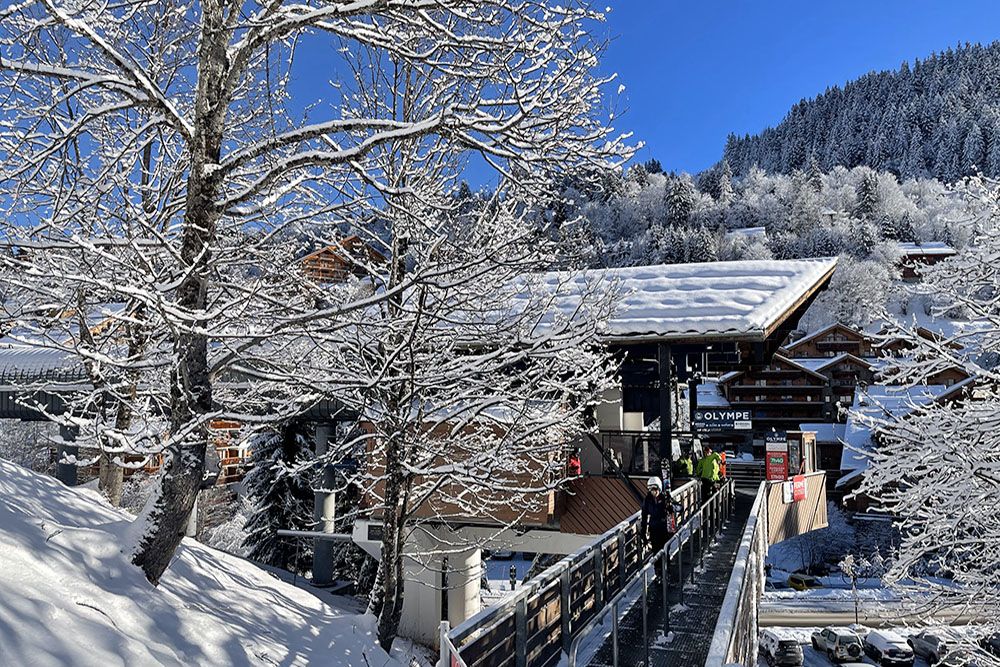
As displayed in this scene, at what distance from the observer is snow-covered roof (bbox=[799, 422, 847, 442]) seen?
192ft

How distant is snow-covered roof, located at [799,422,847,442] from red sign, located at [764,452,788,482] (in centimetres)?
3832

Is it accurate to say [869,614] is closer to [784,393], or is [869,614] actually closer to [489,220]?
[784,393]

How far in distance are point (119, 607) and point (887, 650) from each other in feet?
125

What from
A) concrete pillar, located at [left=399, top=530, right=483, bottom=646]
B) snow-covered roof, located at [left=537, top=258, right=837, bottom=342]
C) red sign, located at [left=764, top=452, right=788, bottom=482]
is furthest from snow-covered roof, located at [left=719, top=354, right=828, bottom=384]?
concrete pillar, located at [left=399, top=530, right=483, bottom=646]

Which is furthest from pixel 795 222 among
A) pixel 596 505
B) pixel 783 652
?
pixel 596 505

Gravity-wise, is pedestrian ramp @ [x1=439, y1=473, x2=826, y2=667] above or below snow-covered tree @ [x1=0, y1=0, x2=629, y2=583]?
below

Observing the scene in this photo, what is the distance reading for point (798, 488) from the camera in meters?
23.4

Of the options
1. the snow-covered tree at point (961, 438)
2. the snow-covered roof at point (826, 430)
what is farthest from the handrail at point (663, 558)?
the snow-covered roof at point (826, 430)

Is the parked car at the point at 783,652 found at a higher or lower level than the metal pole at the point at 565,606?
lower

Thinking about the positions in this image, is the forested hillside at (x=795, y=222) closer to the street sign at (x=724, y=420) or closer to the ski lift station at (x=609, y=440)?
the street sign at (x=724, y=420)

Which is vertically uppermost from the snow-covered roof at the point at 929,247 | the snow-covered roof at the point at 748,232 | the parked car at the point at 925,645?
the snow-covered roof at the point at 748,232

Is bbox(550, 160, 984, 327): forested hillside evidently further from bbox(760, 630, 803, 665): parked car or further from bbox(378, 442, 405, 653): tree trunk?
bbox(378, 442, 405, 653): tree trunk

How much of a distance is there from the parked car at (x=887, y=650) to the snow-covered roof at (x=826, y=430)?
22.8m

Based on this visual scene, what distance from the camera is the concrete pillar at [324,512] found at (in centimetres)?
2005
